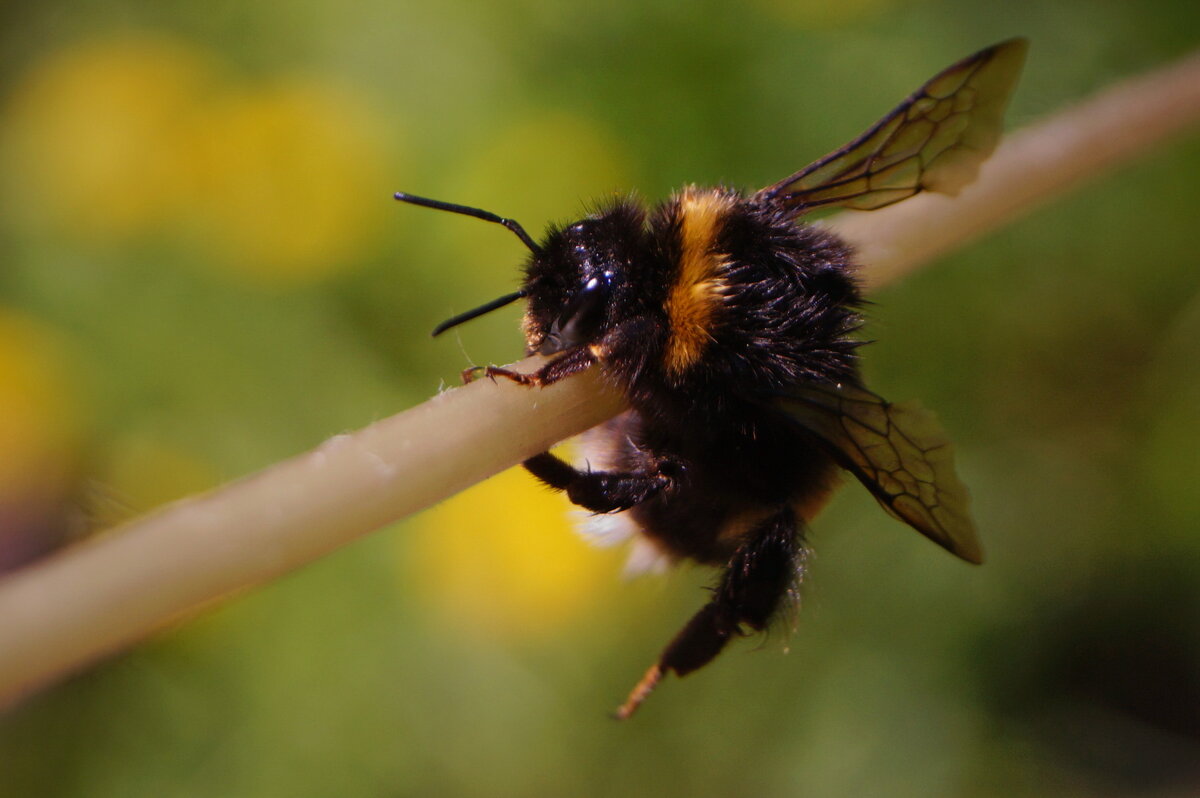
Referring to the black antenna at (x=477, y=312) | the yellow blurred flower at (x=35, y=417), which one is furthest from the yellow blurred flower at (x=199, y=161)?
the black antenna at (x=477, y=312)

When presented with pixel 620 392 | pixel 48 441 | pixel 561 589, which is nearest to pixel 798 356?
pixel 620 392

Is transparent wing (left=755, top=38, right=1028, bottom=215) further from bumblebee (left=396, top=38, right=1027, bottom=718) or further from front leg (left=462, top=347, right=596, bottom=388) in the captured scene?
front leg (left=462, top=347, right=596, bottom=388)

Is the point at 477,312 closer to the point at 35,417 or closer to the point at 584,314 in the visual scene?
the point at 584,314

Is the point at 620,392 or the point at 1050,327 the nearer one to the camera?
the point at 620,392

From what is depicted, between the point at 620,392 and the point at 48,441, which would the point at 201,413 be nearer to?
the point at 48,441

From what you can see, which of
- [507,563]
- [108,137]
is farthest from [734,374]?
[108,137]
